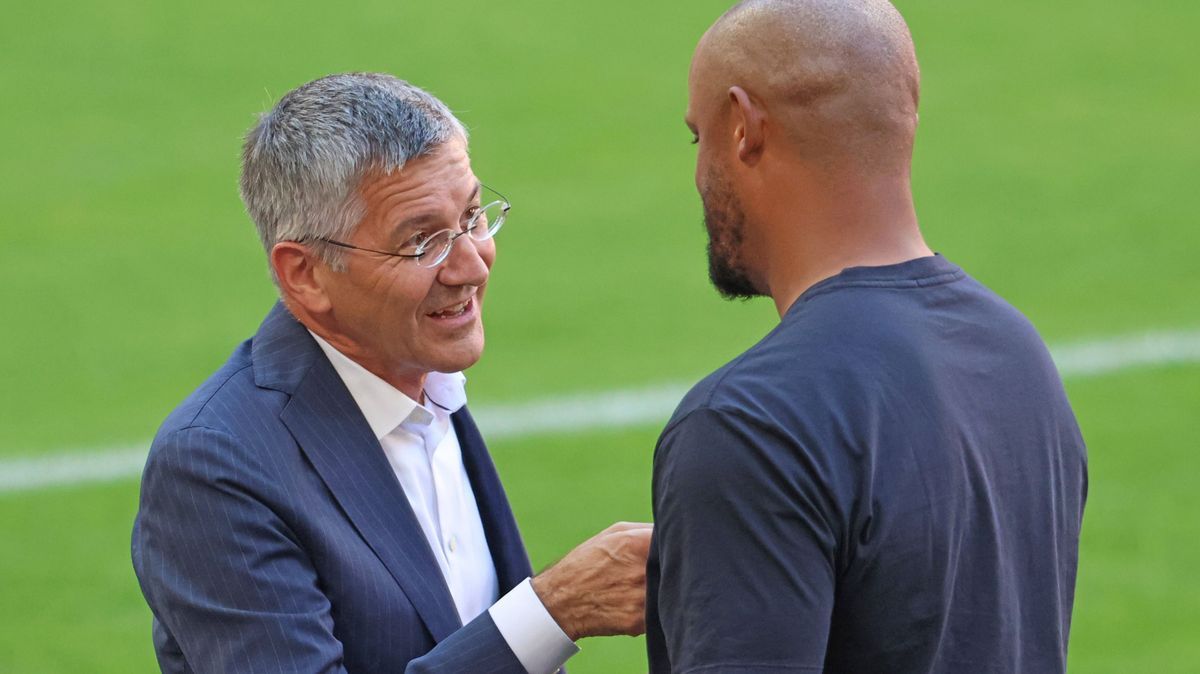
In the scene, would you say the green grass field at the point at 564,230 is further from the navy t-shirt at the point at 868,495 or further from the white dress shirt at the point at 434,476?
the navy t-shirt at the point at 868,495

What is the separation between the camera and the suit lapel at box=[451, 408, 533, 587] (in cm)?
343

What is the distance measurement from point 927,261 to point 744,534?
527mm

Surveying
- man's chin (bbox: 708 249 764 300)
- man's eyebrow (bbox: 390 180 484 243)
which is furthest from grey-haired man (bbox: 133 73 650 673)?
man's chin (bbox: 708 249 764 300)

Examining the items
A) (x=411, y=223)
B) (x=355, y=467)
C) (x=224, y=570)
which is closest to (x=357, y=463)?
(x=355, y=467)

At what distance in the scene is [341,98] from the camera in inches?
126

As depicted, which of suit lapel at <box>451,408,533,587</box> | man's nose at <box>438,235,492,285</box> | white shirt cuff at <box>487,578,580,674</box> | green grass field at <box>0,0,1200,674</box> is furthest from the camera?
green grass field at <box>0,0,1200,674</box>

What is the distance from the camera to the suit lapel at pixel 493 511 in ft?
11.3

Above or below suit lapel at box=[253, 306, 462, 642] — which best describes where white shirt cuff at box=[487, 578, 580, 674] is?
below

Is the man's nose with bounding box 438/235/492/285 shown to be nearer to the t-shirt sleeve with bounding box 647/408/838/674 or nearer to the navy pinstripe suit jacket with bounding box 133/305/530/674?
the navy pinstripe suit jacket with bounding box 133/305/530/674

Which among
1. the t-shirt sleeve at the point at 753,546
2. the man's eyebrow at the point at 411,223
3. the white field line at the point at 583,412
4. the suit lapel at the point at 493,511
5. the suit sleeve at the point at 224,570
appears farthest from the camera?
the white field line at the point at 583,412

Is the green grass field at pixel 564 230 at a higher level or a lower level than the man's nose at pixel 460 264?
lower

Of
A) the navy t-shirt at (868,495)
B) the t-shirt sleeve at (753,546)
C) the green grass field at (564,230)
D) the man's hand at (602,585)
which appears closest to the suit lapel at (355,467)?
the man's hand at (602,585)

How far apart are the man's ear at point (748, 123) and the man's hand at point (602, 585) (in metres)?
0.72

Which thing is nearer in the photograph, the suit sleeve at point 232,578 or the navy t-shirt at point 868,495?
the navy t-shirt at point 868,495
